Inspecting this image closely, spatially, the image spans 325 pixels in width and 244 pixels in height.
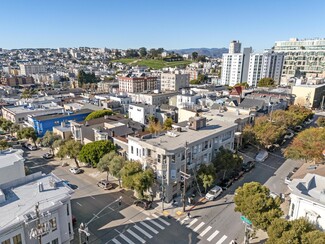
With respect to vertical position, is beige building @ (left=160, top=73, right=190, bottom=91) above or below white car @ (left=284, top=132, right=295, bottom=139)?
above

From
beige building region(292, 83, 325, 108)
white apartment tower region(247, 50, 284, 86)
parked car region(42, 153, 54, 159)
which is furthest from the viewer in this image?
white apartment tower region(247, 50, 284, 86)

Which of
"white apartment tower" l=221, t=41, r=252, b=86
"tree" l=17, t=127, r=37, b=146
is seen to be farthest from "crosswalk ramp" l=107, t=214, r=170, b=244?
"white apartment tower" l=221, t=41, r=252, b=86

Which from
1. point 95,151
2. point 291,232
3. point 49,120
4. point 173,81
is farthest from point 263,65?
point 291,232

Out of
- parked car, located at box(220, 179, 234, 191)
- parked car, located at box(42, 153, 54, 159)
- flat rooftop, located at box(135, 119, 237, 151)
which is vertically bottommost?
parked car, located at box(42, 153, 54, 159)

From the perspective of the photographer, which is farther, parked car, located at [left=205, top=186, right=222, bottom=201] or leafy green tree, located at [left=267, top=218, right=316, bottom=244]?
parked car, located at [left=205, top=186, right=222, bottom=201]

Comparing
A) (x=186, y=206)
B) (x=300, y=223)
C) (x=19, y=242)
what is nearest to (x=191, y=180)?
(x=186, y=206)

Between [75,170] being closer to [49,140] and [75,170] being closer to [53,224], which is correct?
[49,140]

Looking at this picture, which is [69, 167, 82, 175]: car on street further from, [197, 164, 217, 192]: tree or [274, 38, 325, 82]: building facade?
[274, 38, 325, 82]: building facade
